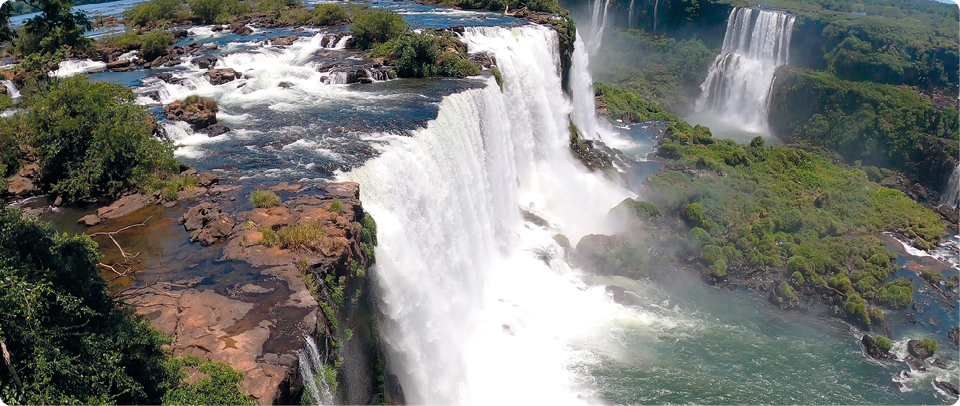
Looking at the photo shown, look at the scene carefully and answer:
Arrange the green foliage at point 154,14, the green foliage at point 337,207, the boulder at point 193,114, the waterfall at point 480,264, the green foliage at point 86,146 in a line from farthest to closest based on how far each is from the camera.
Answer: the green foliage at point 154,14, the boulder at point 193,114, the green foliage at point 86,146, the waterfall at point 480,264, the green foliage at point 337,207

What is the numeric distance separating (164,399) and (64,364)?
127 cm

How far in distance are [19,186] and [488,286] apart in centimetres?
1341

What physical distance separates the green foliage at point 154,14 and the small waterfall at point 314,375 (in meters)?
35.6

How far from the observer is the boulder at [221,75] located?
23.8m

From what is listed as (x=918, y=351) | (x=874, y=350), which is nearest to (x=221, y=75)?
(x=874, y=350)

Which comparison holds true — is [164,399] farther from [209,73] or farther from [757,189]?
[757,189]

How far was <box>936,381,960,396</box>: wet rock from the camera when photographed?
689 inches

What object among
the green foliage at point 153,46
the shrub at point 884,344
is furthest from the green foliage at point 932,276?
the green foliage at point 153,46

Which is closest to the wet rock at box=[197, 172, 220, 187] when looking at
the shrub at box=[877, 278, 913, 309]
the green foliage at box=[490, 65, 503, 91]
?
the green foliage at box=[490, 65, 503, 91]

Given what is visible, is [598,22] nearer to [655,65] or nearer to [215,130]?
[655,65]

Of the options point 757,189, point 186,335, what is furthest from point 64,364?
point 757,189

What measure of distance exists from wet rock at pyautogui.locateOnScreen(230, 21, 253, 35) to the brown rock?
21.9 m

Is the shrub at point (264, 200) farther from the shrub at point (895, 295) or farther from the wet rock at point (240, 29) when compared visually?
the wet rock at point (240, 29)

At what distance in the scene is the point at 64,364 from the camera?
6.28 metres
